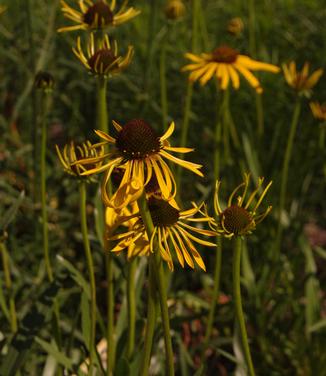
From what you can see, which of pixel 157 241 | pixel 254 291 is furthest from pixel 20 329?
pixel 254 291

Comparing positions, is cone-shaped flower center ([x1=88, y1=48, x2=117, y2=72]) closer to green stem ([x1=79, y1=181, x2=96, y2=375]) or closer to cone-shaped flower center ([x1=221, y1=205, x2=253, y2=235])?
green stem ([x1=79, y1=181, x2=96, y2=375])

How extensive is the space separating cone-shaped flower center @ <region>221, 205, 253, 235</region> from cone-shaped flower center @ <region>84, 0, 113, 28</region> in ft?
1.86

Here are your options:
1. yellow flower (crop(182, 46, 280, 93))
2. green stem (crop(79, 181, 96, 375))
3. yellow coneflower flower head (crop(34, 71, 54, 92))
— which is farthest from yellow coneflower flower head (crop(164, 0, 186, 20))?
green stem (crop(79, 181, 96, 375))

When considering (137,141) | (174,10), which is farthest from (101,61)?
(174,10)

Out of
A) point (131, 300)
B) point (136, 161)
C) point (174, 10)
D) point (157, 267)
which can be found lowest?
point (131, 300)

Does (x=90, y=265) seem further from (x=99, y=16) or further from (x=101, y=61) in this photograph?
→ (x=99, y=16)

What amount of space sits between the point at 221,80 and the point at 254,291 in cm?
59

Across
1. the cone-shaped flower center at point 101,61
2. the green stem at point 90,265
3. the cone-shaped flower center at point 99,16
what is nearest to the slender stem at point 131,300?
the green stem at point 90,265

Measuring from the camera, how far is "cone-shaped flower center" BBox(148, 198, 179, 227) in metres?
0.83

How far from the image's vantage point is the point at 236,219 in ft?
2.76

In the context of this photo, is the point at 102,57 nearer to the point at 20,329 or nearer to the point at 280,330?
the point at 20,329

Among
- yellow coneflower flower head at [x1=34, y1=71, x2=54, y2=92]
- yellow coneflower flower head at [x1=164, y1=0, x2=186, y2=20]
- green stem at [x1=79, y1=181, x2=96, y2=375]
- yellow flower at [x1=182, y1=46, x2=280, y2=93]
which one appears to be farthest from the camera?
yellow coneflower flower head at [x1=164, y1=0, x2=186, y2=20]

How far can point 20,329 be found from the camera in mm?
1188

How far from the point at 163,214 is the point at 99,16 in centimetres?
58
